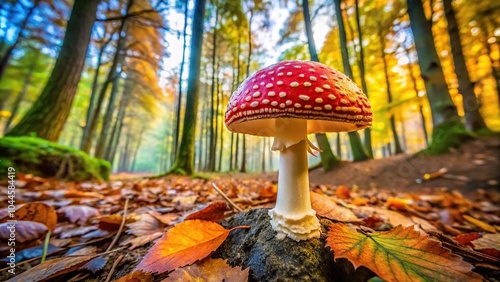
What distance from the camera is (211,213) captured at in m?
1.14

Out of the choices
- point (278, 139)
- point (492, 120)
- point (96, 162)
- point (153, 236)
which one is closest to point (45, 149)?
point (96, 162)

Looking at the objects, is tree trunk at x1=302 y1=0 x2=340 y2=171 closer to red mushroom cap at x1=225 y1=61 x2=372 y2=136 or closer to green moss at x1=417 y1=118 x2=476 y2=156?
green moss at x1=417 y1=118 x2=476 y2=156

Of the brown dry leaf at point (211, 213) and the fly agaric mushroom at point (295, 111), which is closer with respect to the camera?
the fly agaric mushroom at point (295, 111)

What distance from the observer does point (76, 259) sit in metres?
0.89

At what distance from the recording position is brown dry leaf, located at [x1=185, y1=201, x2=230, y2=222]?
3.61ft

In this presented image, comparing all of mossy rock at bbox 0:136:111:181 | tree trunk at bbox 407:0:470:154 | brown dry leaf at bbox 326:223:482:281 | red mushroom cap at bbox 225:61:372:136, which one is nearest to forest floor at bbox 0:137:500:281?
brown dry leaf at bbox 326:223:482:281

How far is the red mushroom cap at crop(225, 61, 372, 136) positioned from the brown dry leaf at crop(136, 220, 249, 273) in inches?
18.7

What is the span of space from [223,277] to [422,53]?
21.5ft

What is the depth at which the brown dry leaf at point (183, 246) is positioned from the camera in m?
0.74

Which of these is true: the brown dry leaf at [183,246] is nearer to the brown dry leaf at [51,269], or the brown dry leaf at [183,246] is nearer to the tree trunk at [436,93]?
the brown dry leaf at [51,269]

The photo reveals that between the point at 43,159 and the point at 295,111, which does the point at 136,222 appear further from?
the point at 43,159

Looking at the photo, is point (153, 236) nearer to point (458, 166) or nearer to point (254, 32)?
point (458, 166)

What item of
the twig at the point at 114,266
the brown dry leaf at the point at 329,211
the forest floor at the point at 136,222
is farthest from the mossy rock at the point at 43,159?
the brown dry leaf at the point at 329,211

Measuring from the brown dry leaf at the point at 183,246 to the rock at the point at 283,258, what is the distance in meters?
0.11
